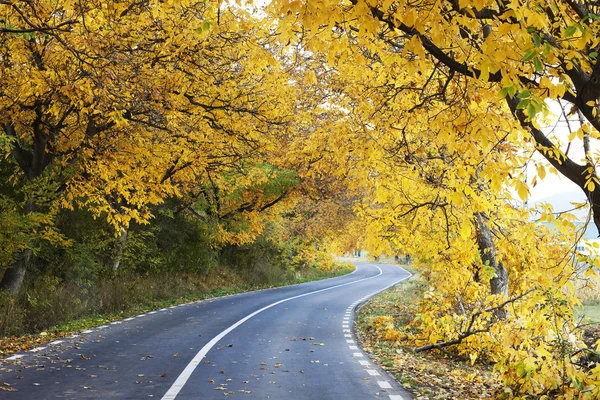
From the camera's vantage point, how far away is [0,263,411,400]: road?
26.4 feet

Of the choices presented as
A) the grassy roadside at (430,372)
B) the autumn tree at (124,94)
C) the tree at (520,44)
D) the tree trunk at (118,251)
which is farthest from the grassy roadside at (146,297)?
the tree at (520,44)

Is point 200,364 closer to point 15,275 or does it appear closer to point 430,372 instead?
point 430,372

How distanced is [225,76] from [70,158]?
5.47 metres

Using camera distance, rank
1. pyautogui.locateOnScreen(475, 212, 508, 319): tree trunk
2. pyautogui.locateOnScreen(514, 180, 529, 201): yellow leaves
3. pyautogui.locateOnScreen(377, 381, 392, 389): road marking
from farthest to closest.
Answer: pyautogui.locateOnScreen(475, 212, 508, 319): tree trunk → pyautogui.locateOnScreen(377, 381, 392, 389): road marking → pyautogui.locateOnScreen(514, 180, 529, 201): yellow leaves

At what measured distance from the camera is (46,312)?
15.2m

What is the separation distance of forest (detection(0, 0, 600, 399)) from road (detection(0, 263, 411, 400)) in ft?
7.20

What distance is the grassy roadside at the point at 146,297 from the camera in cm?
1230

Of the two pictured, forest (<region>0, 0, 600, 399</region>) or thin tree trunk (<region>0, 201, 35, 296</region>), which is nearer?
forest (<region>0, 0, 600, 399</region>)

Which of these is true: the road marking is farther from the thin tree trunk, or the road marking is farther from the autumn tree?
the thin tree trunk

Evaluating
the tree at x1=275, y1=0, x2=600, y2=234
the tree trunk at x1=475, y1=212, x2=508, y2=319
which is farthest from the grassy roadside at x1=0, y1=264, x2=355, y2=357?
the tree trunk at x1=475, y1=212, x2=508, y2=319

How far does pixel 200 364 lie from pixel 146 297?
12.7m

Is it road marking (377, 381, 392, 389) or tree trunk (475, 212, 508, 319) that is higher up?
tree trunk (475, 212, 508, 319)

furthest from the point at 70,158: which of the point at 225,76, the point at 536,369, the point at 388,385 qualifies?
the point at 536,369

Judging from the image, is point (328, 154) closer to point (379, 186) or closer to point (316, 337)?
point (379, 186)
